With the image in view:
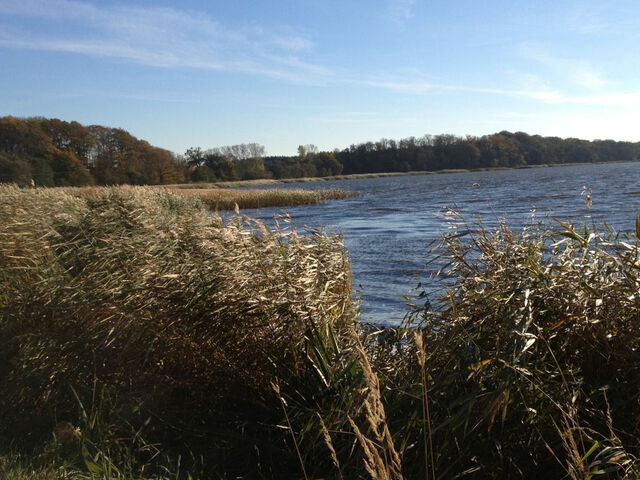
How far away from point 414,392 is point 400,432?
0.90 ft

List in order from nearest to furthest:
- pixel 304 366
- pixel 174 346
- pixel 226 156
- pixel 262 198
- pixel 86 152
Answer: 1. pixel 304 366
2. pixel 174 346
3. pixel 262 198
4. pixel 86 152
5. pixel 226 156

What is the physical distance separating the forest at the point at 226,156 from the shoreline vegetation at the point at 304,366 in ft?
166

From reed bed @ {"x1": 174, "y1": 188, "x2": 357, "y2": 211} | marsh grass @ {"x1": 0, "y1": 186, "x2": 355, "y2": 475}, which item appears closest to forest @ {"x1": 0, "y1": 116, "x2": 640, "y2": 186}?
reed bed @ {"x1": 174, "y1": 188, "x2": 357, "y2": 211}

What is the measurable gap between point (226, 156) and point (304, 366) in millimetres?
125127

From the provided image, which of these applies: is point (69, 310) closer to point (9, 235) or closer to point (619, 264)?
point (9, 235)

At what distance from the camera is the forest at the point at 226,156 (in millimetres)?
78125

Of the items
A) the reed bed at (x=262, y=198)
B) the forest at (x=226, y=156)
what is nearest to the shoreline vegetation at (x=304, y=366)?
the reed bed at (x=262, y=198)

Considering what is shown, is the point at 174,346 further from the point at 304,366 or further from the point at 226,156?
the point at 226,156

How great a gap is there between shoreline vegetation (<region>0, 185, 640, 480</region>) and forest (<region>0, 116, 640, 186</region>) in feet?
166

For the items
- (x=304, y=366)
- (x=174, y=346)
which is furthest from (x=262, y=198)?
(x=304, y=366)

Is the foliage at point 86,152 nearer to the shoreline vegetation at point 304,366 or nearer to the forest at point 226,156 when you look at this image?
the forest at point 226,156

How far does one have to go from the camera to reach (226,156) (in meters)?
126

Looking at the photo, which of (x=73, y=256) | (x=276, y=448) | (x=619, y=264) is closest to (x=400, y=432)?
(x=276, y=448)

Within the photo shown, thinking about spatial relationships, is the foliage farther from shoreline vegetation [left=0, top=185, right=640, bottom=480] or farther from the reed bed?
shoreline vegetation [left=0, top=185, right=640, bottom=480]
